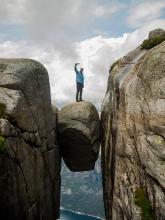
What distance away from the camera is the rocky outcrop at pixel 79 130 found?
4525 centimetres

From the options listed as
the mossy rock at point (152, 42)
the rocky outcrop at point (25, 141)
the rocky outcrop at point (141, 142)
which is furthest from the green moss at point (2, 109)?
the mossy rock at point (152, 42)

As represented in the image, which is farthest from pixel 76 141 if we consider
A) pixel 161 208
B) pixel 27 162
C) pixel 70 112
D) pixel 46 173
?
pixel 161 208

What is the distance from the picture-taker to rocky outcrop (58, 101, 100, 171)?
45.2 meters

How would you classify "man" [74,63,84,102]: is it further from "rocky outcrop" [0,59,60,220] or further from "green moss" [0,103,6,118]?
"green moss" [0,103,6,118]

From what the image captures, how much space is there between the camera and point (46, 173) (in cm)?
4122

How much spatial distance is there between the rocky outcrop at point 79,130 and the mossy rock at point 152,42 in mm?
10616

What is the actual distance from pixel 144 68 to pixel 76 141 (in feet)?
57.3

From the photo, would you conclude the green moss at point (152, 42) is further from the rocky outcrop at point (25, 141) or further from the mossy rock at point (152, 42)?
the rocky outcrop at point (25, 141)

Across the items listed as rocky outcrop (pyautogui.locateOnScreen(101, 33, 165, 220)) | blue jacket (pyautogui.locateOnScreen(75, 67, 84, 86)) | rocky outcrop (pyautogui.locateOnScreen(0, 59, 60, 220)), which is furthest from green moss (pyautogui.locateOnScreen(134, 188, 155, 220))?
blue jacket (pyautogui.locateOnScreen(75, 67, 84, 86))

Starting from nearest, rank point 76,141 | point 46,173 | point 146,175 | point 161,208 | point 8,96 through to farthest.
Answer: point 161,208
point 146,175
point 8,96
point 46,173
point 76,141

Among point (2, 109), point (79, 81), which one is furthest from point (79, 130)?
point (2, 109)

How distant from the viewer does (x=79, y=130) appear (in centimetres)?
4488

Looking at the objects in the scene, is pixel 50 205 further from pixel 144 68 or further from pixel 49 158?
pixel 144 68

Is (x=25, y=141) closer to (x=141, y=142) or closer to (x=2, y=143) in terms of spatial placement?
(x=2, y=143)
